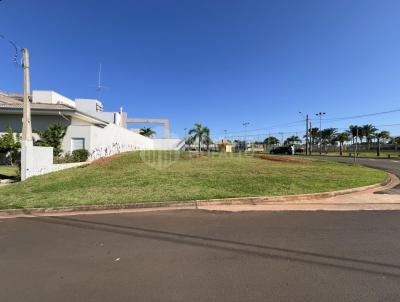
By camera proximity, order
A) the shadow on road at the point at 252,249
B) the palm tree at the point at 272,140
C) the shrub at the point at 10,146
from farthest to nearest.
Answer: the palm tree at the point at 272,140, the shrub at the point at 10,146, the shadow on road at the point at 252,249

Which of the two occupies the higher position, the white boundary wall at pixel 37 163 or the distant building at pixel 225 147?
the distant building at pixel 225 147

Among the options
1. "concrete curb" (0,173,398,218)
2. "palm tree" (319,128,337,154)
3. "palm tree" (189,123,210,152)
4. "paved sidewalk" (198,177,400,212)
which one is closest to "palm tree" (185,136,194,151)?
"palm tree" (189,123,210,152)

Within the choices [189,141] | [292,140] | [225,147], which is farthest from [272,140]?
[189,141]

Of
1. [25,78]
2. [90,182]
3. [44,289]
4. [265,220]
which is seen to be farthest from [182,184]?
[25,78]

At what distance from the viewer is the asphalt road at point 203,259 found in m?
3.56

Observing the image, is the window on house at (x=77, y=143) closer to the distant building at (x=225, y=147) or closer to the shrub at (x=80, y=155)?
the shrub at (x=80, y=155)

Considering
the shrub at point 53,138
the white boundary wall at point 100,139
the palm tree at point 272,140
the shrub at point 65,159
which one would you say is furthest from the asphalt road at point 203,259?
the palm tree at point 272,140

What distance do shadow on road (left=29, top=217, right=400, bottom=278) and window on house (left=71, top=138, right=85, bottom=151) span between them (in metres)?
17.4

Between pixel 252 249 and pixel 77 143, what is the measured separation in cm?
2122

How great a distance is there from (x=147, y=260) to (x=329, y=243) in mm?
3192

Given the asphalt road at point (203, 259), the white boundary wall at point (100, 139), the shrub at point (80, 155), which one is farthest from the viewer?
the white boundary wall at point (100, 139)

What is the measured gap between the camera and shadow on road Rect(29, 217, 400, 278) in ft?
13.8

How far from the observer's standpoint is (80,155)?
22.1 metres

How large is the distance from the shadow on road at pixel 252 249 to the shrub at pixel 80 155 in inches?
621
